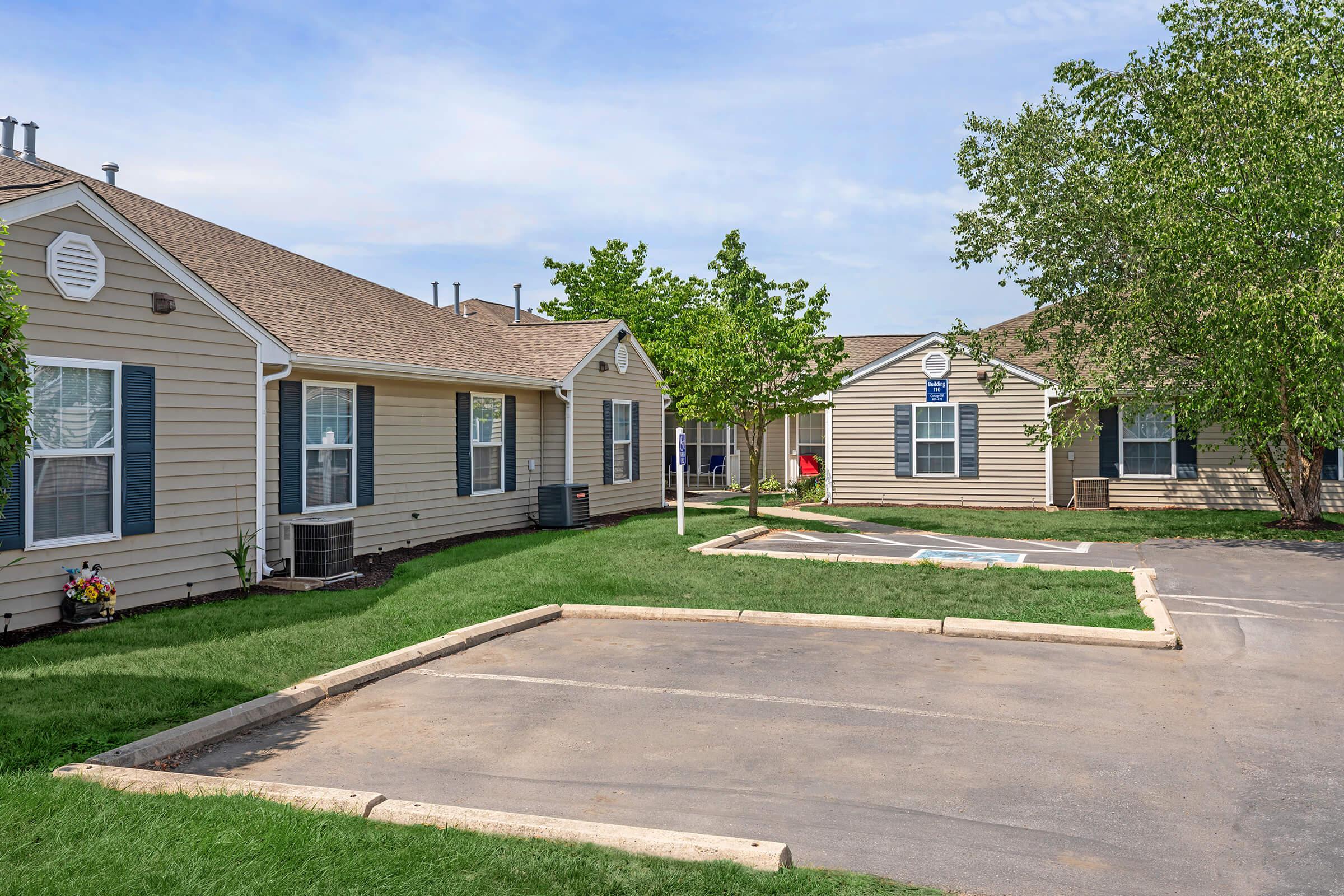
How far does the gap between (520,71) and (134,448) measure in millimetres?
7595

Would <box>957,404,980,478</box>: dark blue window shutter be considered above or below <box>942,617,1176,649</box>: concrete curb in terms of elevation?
above

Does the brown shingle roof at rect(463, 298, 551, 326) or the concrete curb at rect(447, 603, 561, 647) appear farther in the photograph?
the brown shingle roof at rect(463, 298, 551, 326)

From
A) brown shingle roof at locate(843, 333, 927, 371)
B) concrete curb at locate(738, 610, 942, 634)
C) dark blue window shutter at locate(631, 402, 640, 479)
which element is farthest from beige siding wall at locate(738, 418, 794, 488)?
concrete curb at locate(738, 610, 942, 634)

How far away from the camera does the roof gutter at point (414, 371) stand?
39.7 ft

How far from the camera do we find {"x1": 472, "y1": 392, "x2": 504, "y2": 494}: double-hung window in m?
A: 16.5

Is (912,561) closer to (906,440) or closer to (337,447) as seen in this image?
(337,447)

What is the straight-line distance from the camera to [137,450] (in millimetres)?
9602

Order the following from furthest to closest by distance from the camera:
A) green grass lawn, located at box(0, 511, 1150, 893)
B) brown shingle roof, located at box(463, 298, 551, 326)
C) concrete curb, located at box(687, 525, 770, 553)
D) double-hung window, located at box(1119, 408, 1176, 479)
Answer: brown shingle roof, located at box(463, 298, 551, 326), double-hung window, located at box(1119, 408, 1176, 479), concrete curb, located at box(687, 525, 770, 553), green grass lawn, located at box(0, 511, 1150, 893)

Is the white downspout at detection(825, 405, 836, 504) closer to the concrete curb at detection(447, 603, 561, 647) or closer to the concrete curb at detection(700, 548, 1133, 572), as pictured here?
the concrete curb at detection(700, 548, 1133, 572)

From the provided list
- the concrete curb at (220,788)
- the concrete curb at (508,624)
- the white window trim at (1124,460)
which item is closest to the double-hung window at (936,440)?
the white window trim at (1124,460)

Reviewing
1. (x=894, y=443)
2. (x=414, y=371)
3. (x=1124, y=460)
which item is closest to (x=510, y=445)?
(x=414, y=371)

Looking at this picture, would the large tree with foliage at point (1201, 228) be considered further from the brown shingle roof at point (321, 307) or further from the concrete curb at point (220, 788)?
the concrete curb at point (220, 788)

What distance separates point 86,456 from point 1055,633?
30.8 feet

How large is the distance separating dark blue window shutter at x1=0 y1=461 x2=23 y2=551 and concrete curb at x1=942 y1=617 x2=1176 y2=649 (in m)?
8.52
